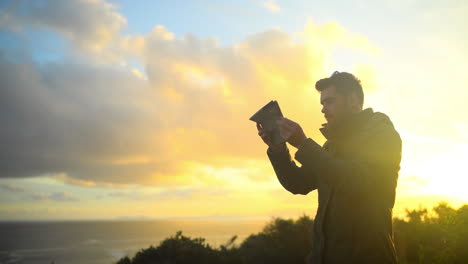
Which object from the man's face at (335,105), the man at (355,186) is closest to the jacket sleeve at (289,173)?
the man at (355,186)

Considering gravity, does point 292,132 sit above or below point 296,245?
above

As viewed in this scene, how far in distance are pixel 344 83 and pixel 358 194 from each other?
1.18 m

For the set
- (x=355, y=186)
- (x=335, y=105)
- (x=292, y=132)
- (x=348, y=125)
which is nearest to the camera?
(x=355, y=186)

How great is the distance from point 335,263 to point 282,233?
34.2 ft

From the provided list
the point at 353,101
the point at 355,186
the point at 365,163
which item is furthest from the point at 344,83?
the point at 355,186

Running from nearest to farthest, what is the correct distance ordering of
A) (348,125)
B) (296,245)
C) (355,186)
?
(355,186)
(348,125)
(296,245)

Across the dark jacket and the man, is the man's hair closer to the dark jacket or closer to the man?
the man

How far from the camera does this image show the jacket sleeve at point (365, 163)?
A: 273 centimetres

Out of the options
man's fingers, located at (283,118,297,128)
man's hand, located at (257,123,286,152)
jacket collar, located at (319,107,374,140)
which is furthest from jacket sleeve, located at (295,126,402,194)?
man's hand, located at (257,123,286,152)

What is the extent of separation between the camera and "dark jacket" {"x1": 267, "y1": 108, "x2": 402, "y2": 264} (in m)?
2.75

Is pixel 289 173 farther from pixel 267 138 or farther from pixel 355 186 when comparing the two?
pixel 355 186

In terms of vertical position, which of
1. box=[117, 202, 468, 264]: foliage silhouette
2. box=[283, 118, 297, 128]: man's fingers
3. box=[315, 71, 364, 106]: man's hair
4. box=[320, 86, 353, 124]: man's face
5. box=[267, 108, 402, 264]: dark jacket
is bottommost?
box=[117, 202, 468, 264]: foliage silhouette

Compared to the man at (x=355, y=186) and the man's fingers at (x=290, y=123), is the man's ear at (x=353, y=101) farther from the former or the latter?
the man's fingers at (x=290, y=123)

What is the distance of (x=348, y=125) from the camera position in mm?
3283
